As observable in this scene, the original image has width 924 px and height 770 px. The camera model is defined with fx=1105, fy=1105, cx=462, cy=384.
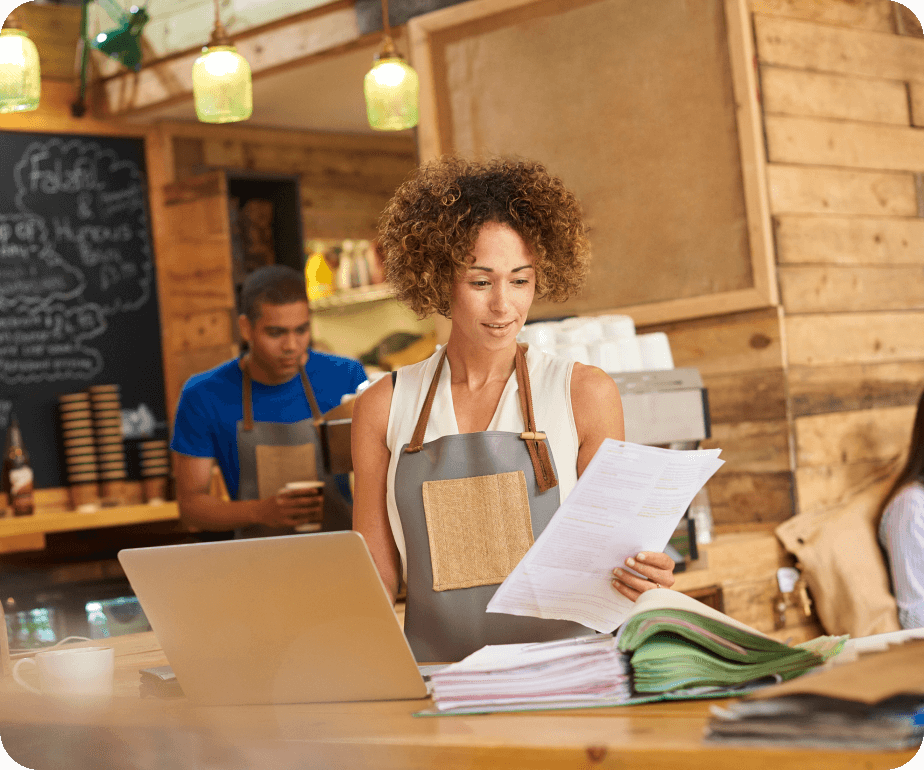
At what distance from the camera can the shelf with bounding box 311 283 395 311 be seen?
574 centimetres

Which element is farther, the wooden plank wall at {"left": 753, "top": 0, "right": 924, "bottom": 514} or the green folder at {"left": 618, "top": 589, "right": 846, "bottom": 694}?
the wooden plank wall at {"left": 753, "top": 0, "right": 924, "bottom": 514}

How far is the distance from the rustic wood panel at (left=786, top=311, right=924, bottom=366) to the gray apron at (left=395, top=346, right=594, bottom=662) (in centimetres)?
192

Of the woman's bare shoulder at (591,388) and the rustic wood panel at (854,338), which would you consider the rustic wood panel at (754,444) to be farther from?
the woman's bare shoulder at (591,388)

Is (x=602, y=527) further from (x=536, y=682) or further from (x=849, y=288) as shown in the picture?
(x=849, y=288)

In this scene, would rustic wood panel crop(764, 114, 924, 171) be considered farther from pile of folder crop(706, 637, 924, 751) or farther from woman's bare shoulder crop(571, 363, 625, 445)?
pile of folder crop(706, 637, 924, 751)

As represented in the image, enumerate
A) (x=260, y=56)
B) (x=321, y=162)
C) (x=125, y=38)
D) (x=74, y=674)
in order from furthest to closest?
1. (x=321, y=162)
2. (x=125, y=38)
3. (x=260, y=56)
4. (x=74, y=674)

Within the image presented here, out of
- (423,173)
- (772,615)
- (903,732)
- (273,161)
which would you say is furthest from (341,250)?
(903,732)

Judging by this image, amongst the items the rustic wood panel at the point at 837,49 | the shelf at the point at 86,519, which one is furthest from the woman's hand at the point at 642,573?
the shelf at the point at 86,519

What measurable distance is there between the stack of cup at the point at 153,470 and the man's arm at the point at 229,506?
7.53ft

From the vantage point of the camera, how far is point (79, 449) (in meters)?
5.26

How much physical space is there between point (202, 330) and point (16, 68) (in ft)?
8.09

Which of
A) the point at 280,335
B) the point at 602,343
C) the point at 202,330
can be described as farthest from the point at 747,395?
the point at 202,330

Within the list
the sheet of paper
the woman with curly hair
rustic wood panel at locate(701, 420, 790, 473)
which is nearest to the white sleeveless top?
the woman with curly hair

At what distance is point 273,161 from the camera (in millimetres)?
6047
